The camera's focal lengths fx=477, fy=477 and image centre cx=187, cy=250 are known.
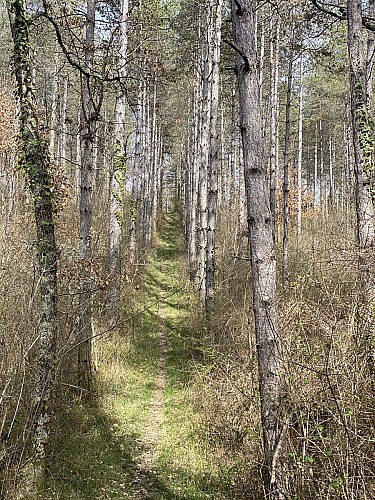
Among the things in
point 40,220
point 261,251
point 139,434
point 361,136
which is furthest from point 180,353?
point 261,251

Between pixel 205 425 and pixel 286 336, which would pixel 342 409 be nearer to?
pixel 286 336

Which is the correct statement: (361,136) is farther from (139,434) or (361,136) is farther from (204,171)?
(204,171)

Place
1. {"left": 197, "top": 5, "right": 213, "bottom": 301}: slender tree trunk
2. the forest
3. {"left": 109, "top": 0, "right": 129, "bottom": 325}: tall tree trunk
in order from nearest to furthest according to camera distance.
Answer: the forest < {"left": 109, "top": 0, "right": 129, "bottom": 325}: tall tree trunk < {"left": 197, "top": 5, "right": 213, "bottom": 301}: slender tree trunk

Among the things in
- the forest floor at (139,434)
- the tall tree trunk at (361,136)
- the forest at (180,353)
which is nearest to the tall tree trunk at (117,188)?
the forest at (180,353)

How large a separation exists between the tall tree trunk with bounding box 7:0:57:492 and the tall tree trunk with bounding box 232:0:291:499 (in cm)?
194

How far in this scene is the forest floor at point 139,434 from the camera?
5.06m

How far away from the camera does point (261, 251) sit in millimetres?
3773

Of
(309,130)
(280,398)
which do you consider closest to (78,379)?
(280,398)

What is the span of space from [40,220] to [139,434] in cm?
352

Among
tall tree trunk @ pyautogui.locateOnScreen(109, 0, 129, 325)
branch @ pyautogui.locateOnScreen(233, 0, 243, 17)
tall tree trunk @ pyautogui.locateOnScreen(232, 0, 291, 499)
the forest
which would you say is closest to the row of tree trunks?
the forest

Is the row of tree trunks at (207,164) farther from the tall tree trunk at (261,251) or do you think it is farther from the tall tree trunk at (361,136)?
the tall tree trunk at (261,251)

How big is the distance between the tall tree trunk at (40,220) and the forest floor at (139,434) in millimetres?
784

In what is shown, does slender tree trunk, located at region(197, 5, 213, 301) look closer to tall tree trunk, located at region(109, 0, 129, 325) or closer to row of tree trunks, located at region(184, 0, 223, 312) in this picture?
row of tree trunks, located at region(184, 0, 223, 312)

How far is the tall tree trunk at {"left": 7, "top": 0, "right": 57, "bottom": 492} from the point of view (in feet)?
14.1
